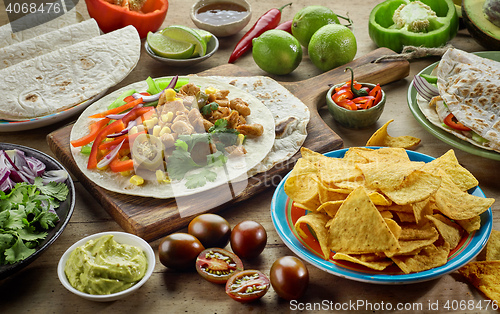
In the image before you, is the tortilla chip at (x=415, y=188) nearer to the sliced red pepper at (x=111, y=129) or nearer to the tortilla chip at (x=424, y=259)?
the tortilla chip at (x=424, y=259)

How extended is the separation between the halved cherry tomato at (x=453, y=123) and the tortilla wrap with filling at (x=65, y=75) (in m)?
2.24

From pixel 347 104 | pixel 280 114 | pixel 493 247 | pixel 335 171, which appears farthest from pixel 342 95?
pixel 493 247

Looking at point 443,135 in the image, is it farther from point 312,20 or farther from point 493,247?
point 312,20

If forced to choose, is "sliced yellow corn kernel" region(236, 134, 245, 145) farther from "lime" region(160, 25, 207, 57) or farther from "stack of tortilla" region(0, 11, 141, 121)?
"lime" region(160, 25, 207, 57)

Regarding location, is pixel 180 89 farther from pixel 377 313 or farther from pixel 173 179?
pixel 377 313

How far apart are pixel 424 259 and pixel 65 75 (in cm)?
267

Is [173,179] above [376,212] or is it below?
below

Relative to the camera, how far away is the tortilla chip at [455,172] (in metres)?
2.13

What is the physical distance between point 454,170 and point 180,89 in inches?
68.4

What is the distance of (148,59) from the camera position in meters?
3.98

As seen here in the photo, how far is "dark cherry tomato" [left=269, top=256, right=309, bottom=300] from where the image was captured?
1821mm

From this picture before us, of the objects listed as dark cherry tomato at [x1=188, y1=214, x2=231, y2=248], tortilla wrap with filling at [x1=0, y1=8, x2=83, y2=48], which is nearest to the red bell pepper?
tortilla wrap with filling at [x1=0, y1=8, x2=83, y2=48]

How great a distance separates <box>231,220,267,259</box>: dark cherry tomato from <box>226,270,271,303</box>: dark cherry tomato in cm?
16

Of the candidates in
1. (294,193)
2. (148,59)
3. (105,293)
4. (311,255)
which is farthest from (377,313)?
(148,59)
